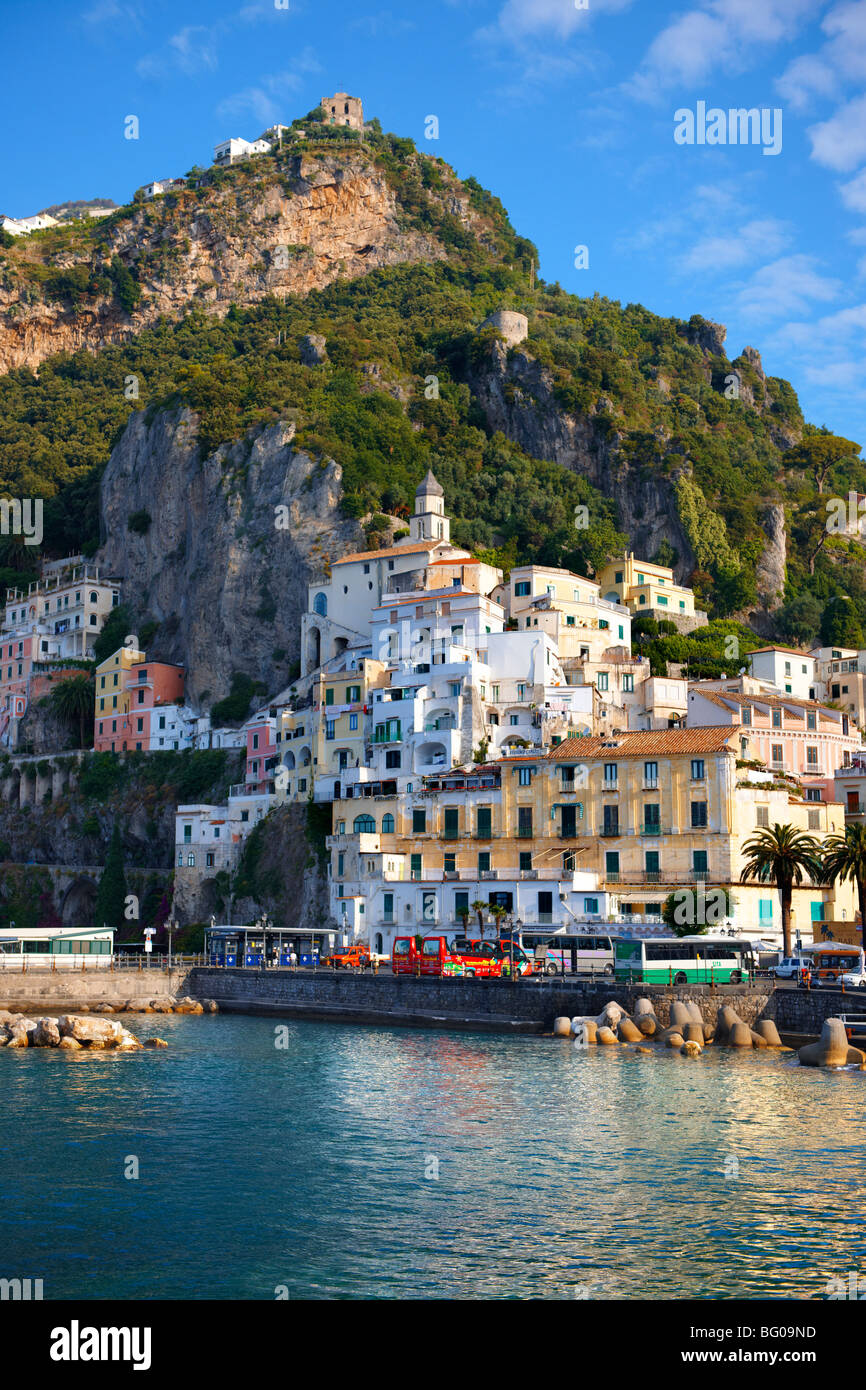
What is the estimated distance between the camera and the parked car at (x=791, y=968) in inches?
1971

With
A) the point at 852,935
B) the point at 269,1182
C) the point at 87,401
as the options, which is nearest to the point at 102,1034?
the point at 269,1182

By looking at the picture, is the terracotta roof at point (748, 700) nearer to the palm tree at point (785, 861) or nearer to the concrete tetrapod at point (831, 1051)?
the palm tree at point (785, 861)

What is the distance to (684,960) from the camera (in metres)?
50.9

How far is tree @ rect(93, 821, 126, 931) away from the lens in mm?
87562

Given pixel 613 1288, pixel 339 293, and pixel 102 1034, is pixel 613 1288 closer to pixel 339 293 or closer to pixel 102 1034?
pixel 102 1034

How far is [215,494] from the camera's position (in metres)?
108

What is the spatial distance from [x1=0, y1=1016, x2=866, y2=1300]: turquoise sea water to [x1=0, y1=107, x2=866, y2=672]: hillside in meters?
61.4

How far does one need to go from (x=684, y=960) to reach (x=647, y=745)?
14.8m

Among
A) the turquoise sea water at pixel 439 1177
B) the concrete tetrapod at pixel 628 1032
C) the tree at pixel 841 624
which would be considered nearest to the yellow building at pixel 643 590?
the tree at pixel 841 624

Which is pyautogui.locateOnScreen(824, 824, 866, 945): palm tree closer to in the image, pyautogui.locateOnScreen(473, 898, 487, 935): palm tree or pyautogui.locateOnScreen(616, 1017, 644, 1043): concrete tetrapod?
pyautogui.locateOnScreen(616, 1017, 644, 1043): concrete tetrapod

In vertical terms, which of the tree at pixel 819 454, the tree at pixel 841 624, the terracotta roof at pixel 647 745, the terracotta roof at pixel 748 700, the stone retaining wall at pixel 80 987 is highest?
the tree at pixel 819 454

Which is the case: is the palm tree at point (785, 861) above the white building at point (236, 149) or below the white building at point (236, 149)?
below

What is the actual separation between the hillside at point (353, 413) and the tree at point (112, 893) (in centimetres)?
1675
